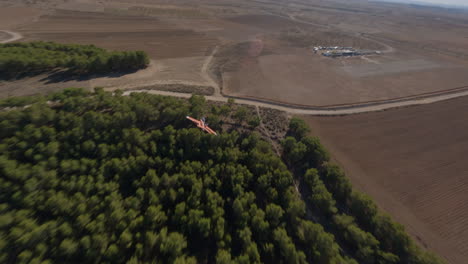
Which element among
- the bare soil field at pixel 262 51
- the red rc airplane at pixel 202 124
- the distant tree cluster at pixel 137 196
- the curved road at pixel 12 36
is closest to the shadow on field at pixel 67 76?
the bare soil field at pixel 262 51

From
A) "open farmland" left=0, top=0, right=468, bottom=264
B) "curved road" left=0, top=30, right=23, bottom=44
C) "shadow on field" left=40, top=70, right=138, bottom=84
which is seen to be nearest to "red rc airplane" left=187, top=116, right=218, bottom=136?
"open farmland" left=0, top=0, right=468, bottom=264

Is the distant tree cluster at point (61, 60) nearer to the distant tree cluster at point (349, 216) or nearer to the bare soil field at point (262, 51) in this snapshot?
the bare soil field at point (262, 51)

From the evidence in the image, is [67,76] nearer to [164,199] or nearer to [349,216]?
[164,199]

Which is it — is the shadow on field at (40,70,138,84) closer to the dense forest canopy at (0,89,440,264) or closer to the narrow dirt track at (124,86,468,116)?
the narrow dirt track at (124,86,468,116)

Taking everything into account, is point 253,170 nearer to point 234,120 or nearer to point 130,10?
point 234,120

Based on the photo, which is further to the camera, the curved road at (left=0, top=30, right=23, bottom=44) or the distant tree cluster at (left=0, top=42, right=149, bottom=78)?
the curved road at (left=0, top=30, right=23, bottom=44)

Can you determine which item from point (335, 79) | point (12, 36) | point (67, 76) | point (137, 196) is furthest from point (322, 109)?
point (12, 36)
